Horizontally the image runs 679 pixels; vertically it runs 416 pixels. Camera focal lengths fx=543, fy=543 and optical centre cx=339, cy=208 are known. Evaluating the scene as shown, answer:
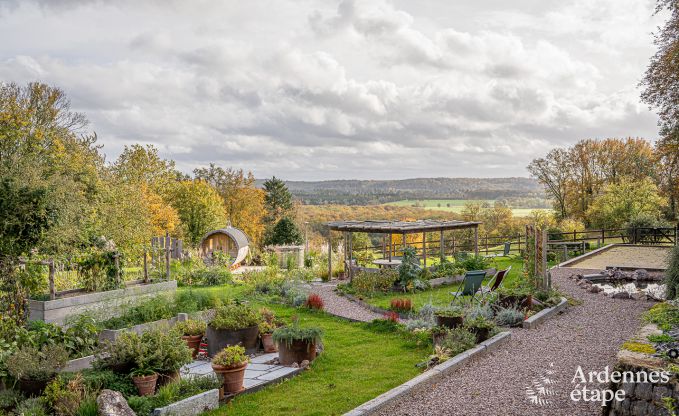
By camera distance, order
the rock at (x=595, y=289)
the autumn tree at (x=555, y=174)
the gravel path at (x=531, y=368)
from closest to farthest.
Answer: the gravel path at (x=531, y=368), the rock at (x=595, y=289), the autumn tree at (x=555, y=174)

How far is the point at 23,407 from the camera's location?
488 cm

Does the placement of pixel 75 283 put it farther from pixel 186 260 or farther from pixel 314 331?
pixel 186 260

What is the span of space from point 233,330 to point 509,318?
14.4ft

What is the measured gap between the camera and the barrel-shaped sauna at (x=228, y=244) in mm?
20688

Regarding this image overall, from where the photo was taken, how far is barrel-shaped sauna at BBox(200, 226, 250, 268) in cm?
2069

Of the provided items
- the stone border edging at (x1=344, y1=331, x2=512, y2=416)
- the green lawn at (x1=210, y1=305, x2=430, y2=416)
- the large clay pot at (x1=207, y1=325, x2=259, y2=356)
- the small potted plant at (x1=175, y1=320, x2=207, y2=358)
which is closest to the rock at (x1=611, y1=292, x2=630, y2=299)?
the stone border edging at (x1=344, y1=331, x2=512, y2=416)

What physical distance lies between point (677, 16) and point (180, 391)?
48.4ft

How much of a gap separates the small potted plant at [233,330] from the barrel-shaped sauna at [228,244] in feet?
42.3

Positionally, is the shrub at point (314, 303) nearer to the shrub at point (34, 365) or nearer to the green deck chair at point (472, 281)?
the green deck chair at point (472, 281)

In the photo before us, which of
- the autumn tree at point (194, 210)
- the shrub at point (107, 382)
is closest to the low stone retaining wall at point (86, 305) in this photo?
the shrub at point (107, 382)

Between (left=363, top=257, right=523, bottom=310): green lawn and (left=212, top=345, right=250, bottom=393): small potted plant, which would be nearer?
(left=212, top=345, right=250, bottom=393): small potted plant

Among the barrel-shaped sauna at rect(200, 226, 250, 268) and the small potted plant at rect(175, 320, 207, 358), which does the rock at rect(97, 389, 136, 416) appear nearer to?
the small potted plant at rect(175, 320, 207, 358)

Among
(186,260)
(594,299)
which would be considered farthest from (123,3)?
(594,299)

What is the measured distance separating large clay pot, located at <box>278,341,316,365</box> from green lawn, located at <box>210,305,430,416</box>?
0.20 meters
